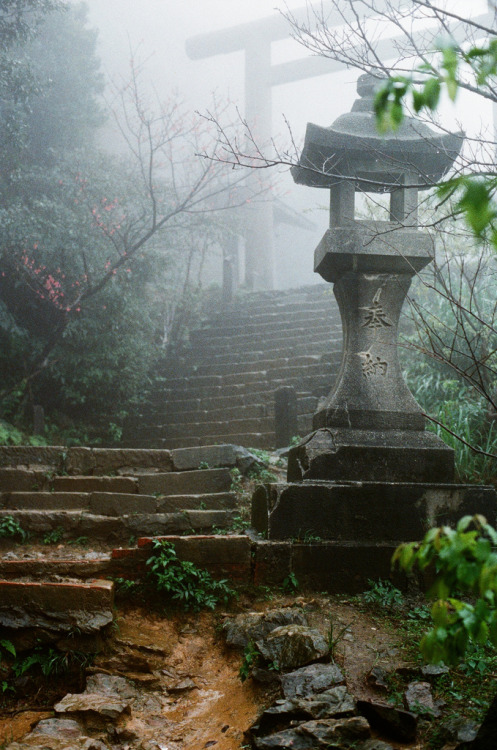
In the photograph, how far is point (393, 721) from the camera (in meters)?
2.37

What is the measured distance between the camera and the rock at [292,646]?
9.53 feet

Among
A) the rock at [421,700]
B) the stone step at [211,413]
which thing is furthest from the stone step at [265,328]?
the rock at [421,700]

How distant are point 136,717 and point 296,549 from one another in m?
1.47

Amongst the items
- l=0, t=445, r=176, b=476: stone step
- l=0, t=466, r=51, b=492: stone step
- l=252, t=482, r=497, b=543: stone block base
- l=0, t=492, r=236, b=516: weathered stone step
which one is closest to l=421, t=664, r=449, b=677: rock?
l=252, t=482, r=497, b=543: stone block base

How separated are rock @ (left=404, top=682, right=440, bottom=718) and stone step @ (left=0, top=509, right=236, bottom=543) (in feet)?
8.24

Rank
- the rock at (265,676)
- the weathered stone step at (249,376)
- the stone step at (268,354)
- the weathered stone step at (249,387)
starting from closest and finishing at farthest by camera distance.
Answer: the rock at (265,676) < the weathered stone step at (249,387) < the weathered stone step at (249,376) < the stone step at (268,354)

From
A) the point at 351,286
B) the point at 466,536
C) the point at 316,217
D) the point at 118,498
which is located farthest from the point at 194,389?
the point at 316,217

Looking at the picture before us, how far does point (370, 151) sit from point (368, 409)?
2011 mm

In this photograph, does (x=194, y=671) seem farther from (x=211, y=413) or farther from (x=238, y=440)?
→ (x=211, y=413)

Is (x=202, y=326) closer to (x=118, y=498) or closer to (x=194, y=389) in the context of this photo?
(x=194, y=389)

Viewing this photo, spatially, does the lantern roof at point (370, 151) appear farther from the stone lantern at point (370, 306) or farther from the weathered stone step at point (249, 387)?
the weathered stone step at point (249, 387)

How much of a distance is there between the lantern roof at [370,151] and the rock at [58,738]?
3830 mm

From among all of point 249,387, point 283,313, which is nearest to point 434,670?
point 249,387

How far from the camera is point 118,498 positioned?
553cm
